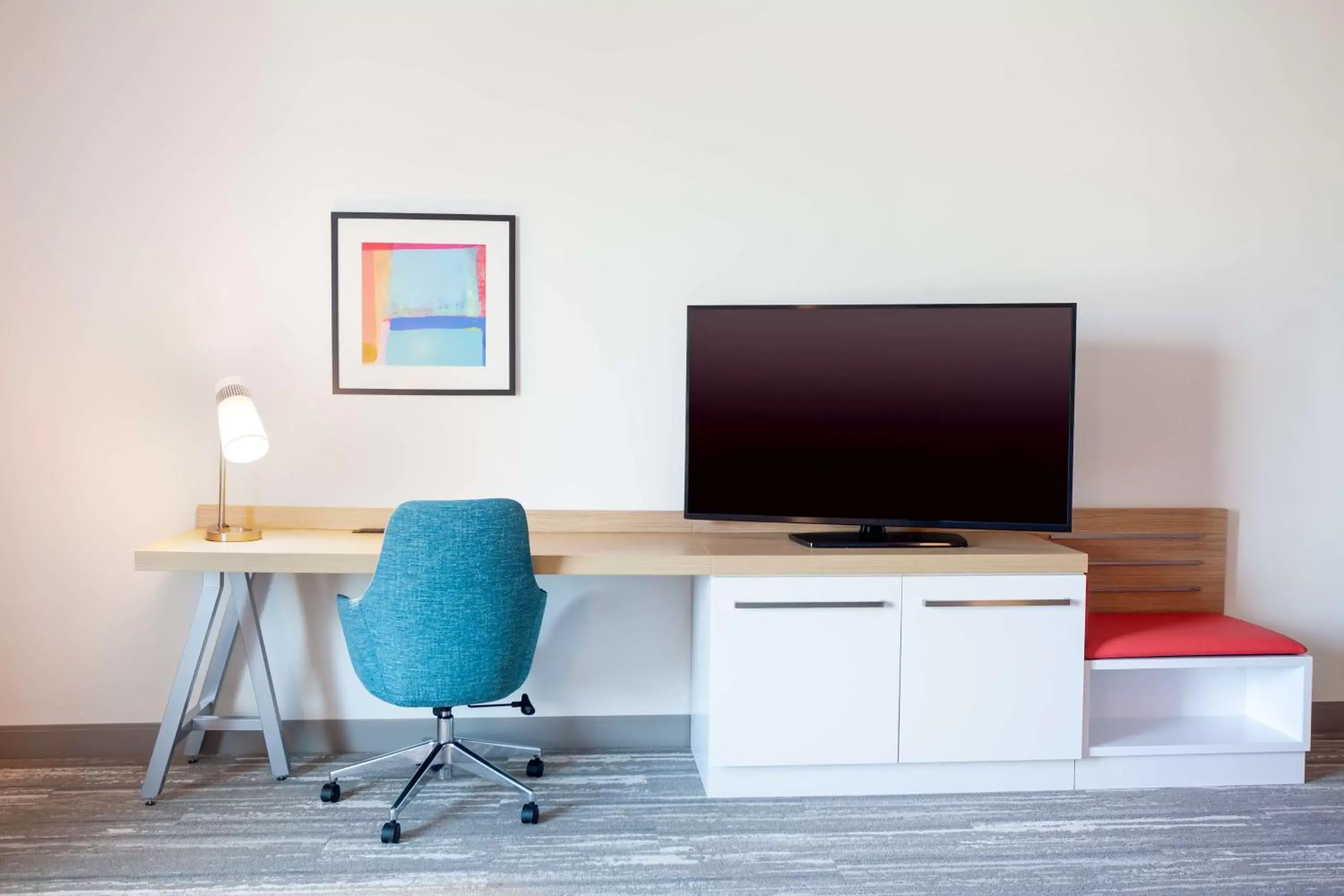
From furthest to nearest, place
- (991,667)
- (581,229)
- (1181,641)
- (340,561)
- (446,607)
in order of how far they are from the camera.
→ (581,229) → (1181,641) → (991,667) → (340,561) → (446,607)

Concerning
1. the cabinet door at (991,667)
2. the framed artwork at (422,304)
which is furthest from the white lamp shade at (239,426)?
the cabinet door at (991,667)

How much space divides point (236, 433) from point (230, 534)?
1.04 feet

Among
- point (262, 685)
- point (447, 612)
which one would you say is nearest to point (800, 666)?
point (447, 612)

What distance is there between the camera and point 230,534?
3.11 metres

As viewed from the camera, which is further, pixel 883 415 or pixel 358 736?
pixel 358 736

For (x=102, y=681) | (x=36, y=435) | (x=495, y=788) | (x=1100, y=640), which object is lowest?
(x=495, y=788)

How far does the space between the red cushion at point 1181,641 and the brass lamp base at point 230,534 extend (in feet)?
8.33

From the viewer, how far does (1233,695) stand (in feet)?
11.3

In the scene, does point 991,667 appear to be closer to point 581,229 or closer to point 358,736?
point 581,229

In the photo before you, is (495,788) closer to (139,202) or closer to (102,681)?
(102,681)

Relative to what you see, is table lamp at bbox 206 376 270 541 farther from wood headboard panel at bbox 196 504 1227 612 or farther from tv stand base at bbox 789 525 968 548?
tv stand base at bbox 789 525 968 548

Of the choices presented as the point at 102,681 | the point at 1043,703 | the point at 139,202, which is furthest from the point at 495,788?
the point at 139,202

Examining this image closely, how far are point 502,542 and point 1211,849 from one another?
2032 millimetres

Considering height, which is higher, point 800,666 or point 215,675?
point 800,666
